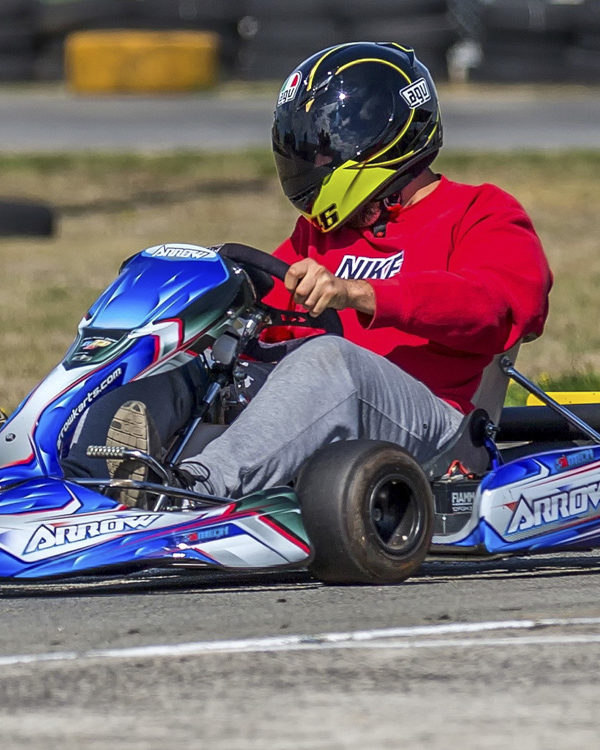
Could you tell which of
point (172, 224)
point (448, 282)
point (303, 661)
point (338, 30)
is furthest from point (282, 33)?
point (303, 661)

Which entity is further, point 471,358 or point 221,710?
point 471,358

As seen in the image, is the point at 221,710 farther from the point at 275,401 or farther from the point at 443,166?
the point at 443,166

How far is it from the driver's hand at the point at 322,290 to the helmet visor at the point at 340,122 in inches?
19.1

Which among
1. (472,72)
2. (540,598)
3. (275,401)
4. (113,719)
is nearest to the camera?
(113,719)

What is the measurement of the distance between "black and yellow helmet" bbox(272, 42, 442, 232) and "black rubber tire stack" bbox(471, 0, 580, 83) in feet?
44.6

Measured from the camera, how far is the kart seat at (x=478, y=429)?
12.1 feet

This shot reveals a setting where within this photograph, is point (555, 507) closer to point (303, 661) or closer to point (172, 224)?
point (303, 661)

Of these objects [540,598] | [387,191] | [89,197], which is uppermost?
[387,191]

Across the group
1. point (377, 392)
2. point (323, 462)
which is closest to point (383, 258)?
point (377, 392)

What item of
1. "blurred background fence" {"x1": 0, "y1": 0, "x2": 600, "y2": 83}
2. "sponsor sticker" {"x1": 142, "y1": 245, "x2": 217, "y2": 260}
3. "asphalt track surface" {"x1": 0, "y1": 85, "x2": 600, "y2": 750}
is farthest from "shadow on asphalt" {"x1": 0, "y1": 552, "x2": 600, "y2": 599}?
"blurred background fence" {"x1": 0, "y1": 0, "x2": 600, "y2": 83}

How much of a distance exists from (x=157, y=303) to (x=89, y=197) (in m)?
9.47

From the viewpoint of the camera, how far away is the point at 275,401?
3447 millimetres

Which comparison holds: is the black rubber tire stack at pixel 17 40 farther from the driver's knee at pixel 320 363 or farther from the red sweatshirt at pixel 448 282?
the driver's knee at pixel 320 363

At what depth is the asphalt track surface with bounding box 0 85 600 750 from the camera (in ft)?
7.46
